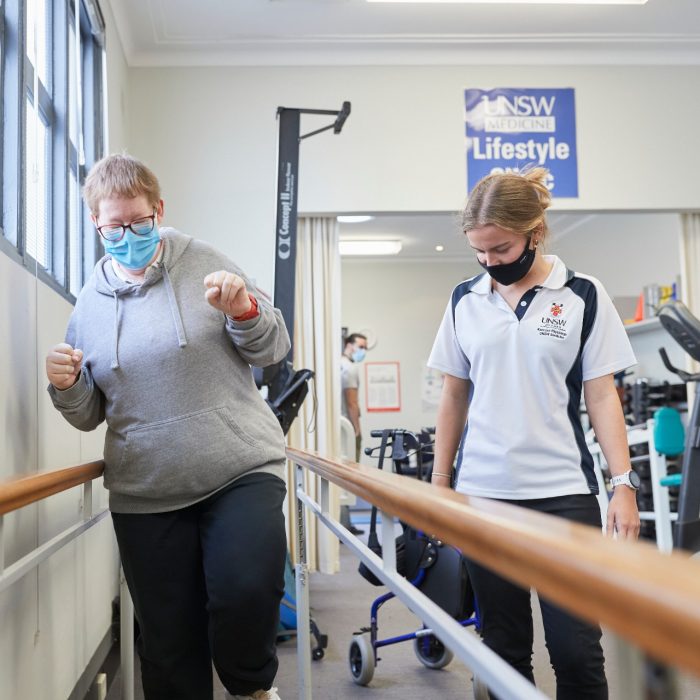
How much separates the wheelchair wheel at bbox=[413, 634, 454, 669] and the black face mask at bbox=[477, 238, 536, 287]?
1.77m

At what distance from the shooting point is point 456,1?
4316 millimetres

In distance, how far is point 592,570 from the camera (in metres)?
0.45

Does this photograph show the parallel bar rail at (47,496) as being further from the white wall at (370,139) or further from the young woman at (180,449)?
the white wall at (370,139)

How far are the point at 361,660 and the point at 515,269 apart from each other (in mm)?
1749

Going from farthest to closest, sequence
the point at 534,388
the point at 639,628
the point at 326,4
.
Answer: the point at 326,4 < the point at 534,388 < the point at 639,628

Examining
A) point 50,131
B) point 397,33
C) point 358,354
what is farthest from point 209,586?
point 358,354

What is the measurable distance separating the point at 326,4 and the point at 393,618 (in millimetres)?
3099

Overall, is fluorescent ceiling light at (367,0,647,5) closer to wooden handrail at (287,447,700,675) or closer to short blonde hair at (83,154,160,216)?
short blonde hair at (83,154,160,216)

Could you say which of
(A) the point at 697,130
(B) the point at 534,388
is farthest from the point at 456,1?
(B) the point at 534,388

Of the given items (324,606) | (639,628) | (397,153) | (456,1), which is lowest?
(324,606)

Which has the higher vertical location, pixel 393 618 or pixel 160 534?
pixel 160 534

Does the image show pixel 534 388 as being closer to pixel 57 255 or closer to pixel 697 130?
pixel 57 255

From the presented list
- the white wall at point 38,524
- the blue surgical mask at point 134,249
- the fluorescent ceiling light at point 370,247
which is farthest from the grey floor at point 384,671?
the fluorescent ceiling light at point 370,247

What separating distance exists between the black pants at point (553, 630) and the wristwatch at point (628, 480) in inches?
3.0
